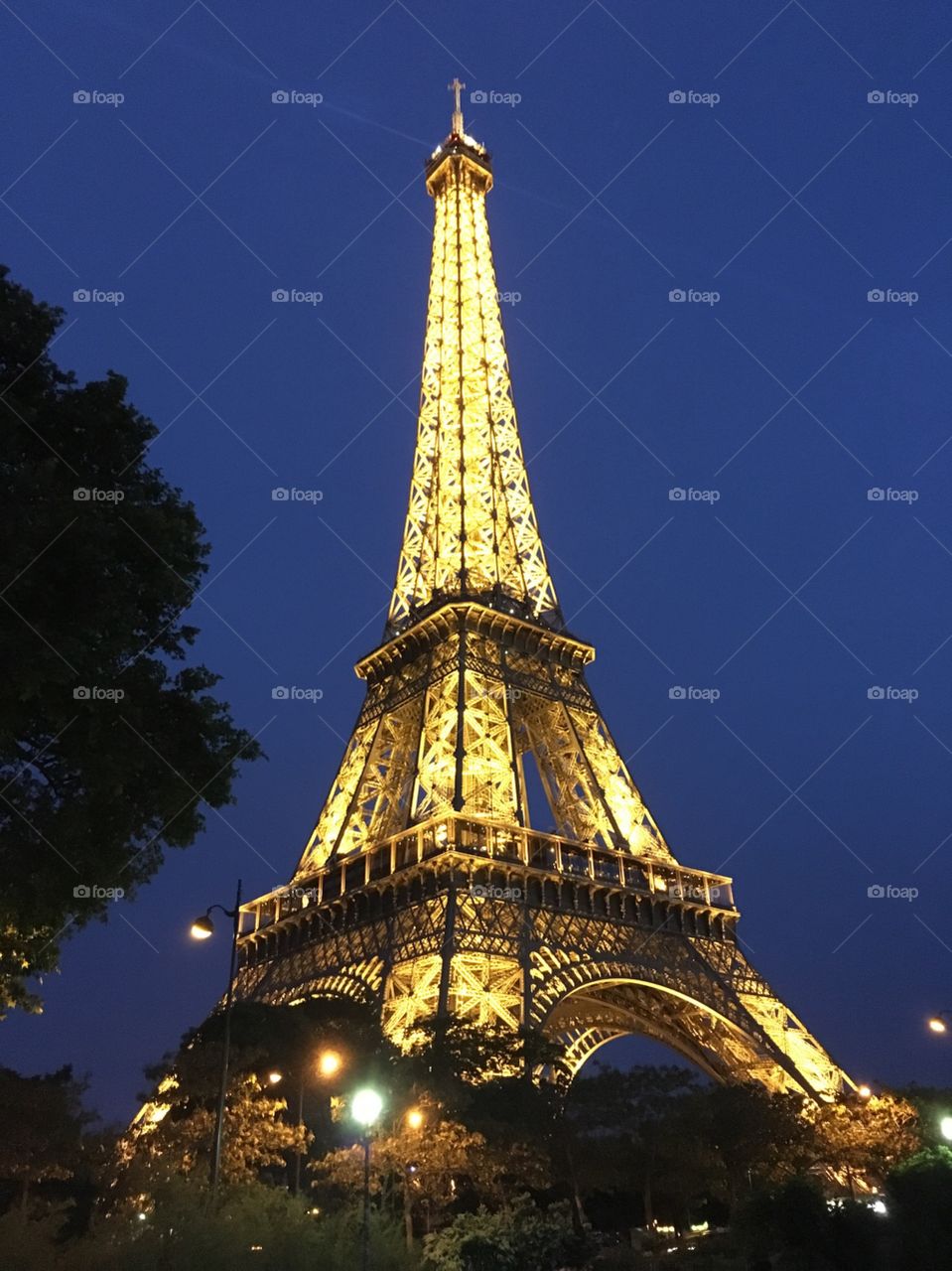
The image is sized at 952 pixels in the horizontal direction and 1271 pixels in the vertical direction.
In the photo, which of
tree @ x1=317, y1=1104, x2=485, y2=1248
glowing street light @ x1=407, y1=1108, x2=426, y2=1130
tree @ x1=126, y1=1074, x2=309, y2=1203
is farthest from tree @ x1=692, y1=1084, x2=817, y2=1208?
tree @ x1=126, y1=1074, x2=309, y2=1203

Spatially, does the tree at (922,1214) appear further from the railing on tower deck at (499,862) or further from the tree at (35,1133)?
the tree at (35,1133)

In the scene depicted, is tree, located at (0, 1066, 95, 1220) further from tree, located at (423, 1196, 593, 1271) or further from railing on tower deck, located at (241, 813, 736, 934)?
tree, located at (423, 1196, 593, 1271)

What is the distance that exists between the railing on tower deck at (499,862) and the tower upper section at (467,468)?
40.3 feet

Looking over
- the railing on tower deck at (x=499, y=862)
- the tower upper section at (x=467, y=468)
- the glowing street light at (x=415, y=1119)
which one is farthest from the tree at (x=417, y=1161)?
the tower upper section at (x=467, y=468)

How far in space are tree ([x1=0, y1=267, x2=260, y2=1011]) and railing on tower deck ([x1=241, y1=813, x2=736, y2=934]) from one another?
762 inches

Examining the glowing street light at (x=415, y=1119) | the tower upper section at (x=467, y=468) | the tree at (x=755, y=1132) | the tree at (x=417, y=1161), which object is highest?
the tower upper section at (x=467, y=468)

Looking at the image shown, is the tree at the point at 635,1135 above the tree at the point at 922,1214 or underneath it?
above

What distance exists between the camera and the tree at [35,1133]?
34.9 m

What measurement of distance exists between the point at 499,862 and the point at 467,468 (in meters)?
24.2

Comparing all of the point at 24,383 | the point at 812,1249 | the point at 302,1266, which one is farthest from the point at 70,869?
the point at 812,1249

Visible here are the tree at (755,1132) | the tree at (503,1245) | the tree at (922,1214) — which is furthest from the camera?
the tree at (755,1132)

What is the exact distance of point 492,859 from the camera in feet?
114

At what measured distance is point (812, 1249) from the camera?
1975 centimetres

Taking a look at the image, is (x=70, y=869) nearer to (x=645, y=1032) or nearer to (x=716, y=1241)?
(x=716, y=1241)
